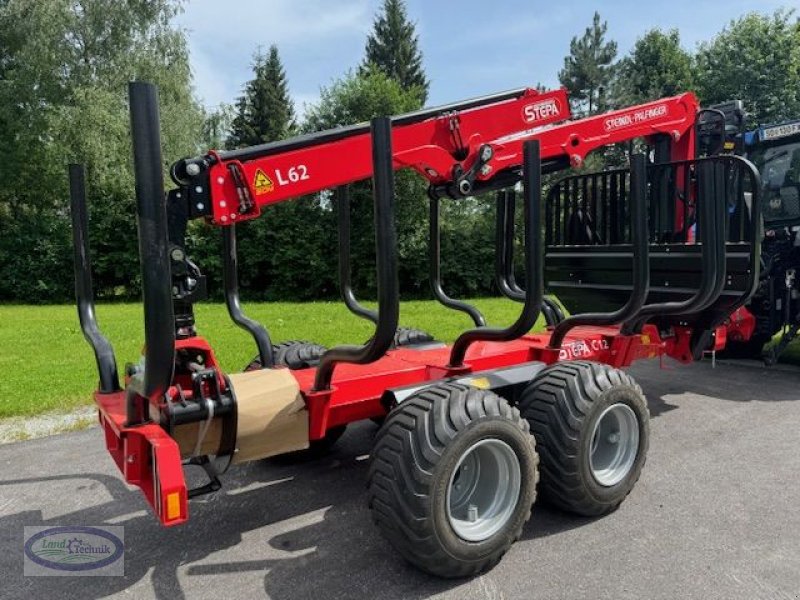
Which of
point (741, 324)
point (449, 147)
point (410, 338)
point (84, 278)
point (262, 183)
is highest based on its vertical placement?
point (449, 147)

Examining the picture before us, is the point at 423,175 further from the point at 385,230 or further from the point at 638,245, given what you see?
the point at 385,230

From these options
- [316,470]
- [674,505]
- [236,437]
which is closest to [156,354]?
[236,437]

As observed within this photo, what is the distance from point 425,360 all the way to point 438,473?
1487mm

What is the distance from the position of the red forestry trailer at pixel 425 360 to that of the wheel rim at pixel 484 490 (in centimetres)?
1

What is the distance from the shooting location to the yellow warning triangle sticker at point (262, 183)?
3432 millimetres

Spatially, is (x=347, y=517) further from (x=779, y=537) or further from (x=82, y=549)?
(x=779, y=537)

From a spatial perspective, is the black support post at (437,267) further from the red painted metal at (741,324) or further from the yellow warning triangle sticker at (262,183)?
the red painted metal at (741,324)

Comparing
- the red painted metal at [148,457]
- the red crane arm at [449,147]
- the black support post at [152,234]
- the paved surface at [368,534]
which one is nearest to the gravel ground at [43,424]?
the paved surface at [368,534]

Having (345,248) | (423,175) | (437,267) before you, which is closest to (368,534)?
(345,248)

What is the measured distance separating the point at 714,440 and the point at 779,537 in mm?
1595

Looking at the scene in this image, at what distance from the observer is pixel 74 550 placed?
10.9 ft

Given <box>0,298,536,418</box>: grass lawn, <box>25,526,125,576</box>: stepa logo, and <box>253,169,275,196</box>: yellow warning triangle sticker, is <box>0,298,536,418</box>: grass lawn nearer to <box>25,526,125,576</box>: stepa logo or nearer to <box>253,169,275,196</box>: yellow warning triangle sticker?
<box>25,526,125,576</box>: stepa logo

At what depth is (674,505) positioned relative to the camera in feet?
12.1

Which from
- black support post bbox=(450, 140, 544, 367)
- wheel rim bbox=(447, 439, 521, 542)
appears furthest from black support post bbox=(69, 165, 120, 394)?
black support post bbox=(450, 140, 544, 367)
